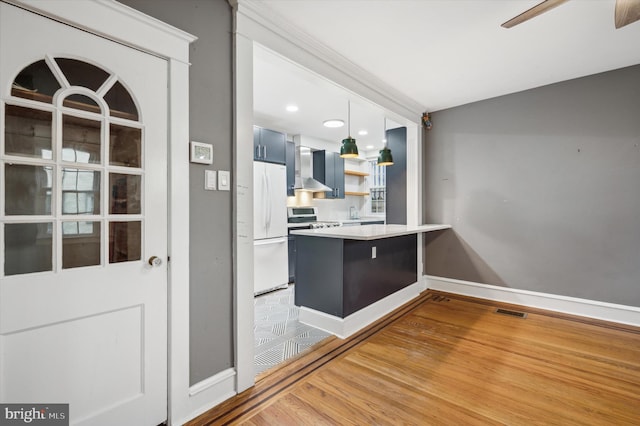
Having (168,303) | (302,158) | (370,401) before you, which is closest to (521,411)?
(370,401)

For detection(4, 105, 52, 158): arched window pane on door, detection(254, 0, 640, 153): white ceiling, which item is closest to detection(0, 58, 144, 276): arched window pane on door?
detection(4, 105, 52, 158): arched window pane on door

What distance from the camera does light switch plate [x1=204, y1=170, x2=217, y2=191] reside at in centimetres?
174

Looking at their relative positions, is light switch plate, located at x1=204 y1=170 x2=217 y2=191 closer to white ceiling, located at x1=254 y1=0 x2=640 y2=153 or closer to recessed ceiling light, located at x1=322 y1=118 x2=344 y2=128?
white ceiling, located at x1=254 y1=0 x2=640 y2=153

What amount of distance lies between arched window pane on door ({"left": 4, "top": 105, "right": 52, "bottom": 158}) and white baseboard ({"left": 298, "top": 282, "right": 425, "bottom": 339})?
2.38 m

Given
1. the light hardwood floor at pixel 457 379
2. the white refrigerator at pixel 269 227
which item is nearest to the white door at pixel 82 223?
the light hardwood floor at pixel 457 379

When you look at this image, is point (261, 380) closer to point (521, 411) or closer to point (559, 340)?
point (521, 411)

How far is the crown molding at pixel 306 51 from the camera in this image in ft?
6.28

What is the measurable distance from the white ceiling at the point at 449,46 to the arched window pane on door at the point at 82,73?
108 centimetres

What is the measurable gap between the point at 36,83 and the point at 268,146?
10.2ft

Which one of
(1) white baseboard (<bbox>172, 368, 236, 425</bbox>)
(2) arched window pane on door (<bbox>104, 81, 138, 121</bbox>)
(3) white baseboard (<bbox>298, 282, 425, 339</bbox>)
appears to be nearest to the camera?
(2) arched window pane on door (<bbox>104, 81, 138, 121</bbox>)

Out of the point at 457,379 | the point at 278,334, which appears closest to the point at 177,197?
the point at 278,334

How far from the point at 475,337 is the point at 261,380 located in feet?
6.47

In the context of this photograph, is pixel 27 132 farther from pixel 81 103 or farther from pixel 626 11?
pixel 626 11

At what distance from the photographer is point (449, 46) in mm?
2502
